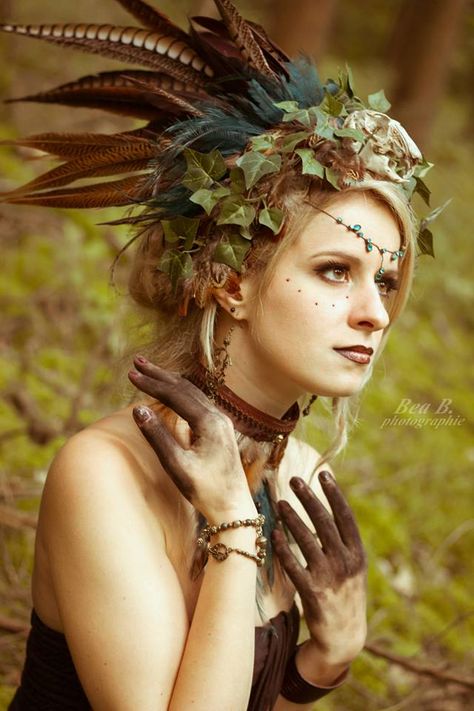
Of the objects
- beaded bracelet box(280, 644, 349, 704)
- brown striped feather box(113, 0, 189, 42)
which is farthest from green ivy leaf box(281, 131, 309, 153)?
beaded bracelet box(280, 644, 349, 704)

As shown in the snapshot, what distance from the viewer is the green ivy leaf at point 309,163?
7.43 feet

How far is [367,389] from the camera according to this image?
376 cm

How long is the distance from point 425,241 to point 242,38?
0.87 m

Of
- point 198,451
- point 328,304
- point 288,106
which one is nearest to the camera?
point 198,451

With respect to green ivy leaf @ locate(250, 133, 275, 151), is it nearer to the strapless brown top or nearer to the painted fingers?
the painted fingers

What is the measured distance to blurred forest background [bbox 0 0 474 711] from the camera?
3850 mm

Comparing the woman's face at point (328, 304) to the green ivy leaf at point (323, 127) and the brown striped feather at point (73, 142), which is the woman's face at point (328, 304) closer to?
the green ivy leaf at point (323, 127)

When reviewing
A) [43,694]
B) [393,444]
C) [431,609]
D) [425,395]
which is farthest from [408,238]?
[425,395]

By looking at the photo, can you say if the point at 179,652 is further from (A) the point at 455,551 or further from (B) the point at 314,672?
(A) the point at 455,551

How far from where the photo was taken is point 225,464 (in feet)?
6.95

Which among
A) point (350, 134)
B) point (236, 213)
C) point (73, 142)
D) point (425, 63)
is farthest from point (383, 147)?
point (425, 63)

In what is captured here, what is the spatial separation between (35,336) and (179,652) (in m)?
3.74

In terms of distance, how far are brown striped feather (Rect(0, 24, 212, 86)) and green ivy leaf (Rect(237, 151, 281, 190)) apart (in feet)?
1.47

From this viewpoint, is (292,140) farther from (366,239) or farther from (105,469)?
(105,469)
